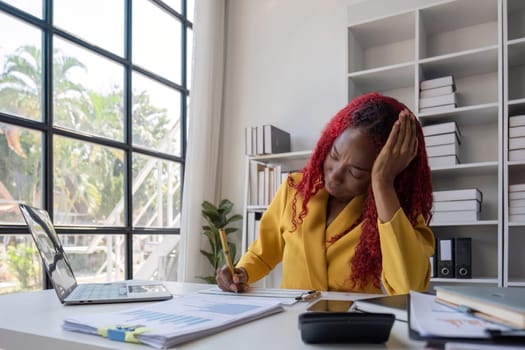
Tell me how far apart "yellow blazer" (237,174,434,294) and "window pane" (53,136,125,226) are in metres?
1.65

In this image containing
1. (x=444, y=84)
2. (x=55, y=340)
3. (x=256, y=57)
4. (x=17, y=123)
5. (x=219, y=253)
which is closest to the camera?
(x=55, y=340)

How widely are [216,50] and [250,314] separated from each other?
3.18 metres

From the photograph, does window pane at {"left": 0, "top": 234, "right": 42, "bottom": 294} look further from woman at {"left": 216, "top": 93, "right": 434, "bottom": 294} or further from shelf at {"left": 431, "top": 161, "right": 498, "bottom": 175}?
shelf at {"left": 431, "top": 161, "right": 498, "bottom": 175}

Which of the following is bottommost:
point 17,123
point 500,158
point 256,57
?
point 500,158

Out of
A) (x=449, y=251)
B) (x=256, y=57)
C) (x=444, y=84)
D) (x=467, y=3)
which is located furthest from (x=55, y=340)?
(x=256, y=57)

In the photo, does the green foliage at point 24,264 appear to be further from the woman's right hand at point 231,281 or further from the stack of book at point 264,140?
the woman's right hand at point 231,281

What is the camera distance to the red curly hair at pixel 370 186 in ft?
3.62

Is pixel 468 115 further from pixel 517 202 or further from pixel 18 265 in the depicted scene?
pixel 18 265

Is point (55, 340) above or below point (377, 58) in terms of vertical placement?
below

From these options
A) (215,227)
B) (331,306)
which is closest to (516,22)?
(215,227)

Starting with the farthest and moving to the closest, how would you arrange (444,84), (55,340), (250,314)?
(444,84) < (250,314) < (55,340)

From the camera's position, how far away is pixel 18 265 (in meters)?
2.29

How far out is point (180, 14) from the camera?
11.9 feet

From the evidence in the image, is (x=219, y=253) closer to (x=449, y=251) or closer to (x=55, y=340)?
(x=449, y=251)
